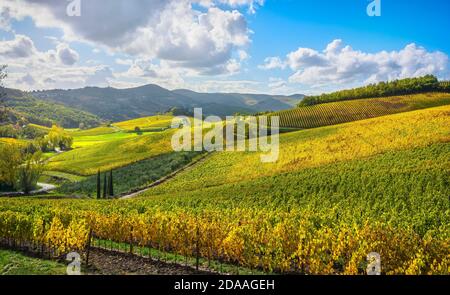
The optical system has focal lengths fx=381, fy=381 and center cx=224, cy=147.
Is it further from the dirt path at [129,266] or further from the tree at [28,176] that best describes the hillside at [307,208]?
the tree at [28,176]

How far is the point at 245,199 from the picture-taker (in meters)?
43.9

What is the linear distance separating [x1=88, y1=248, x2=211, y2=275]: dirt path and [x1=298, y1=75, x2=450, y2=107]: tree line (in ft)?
377

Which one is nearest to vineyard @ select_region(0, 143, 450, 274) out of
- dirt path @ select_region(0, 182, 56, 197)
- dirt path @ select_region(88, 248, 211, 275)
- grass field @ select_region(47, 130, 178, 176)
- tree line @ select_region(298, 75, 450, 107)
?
dirt path @ select_region(88, 248, 211, 275)

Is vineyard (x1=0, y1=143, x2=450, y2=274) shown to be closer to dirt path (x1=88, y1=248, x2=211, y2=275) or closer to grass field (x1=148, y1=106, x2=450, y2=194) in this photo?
dirt path (x1=88, y1=248, x2=211, y2=275)

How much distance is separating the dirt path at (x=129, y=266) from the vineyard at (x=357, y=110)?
78.5 m

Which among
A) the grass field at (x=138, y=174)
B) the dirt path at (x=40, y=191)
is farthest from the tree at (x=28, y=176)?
the grass field at (x=138, y=174)

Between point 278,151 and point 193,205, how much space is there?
29.5 metres

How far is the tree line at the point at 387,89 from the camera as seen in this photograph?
118812mm

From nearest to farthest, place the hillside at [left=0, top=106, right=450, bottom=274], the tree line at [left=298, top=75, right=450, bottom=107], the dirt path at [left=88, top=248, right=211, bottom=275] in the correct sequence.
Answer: the dirt path at [left=88, top=248, right=211, bottom=275], the hillside at [left=0, top=106, right=450, bottom=274], the tree line at [left=298, top=75, right=450, bottom=107]

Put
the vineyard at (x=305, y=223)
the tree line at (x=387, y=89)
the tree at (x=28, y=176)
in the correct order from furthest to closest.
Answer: the tree line at (x=387, y=89) → the tree at (x=28, y=176) → the vineyard at (x=305, y=223)

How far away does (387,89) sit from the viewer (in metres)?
123

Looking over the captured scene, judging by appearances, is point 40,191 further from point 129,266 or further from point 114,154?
point 129,266

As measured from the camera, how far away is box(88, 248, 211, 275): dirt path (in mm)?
19177
